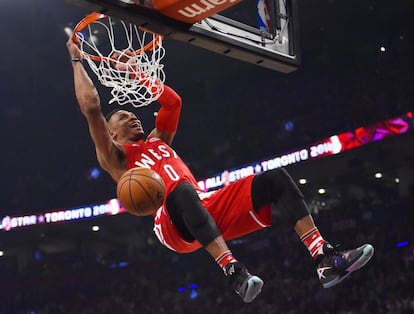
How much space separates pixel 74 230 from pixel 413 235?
1030 centimetres

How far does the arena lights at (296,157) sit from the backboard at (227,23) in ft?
30.5

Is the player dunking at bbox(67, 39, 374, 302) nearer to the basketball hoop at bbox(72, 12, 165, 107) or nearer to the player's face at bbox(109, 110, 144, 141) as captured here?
the player's face at bbox(109, 110, 144, 141)

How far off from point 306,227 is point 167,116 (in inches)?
60.6

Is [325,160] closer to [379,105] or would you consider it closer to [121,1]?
[379,105]

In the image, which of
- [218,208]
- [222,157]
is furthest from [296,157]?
[218,208]

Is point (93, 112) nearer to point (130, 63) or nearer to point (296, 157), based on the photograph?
point (130, 63)

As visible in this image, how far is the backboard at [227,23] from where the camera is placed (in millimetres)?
4104

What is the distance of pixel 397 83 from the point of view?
47.9 feet

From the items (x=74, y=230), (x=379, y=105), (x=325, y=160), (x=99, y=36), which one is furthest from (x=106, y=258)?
(x=99, y=36)

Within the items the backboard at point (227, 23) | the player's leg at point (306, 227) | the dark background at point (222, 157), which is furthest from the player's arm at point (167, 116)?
the dark background at point (222, 157)

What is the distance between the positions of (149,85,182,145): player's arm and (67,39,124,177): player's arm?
0.59 meters

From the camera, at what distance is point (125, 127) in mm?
5117

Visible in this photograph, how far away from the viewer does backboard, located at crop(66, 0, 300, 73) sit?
162 inches

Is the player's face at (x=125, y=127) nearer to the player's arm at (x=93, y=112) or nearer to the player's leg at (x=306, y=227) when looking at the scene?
the player's arm at (x=93, y=112)
